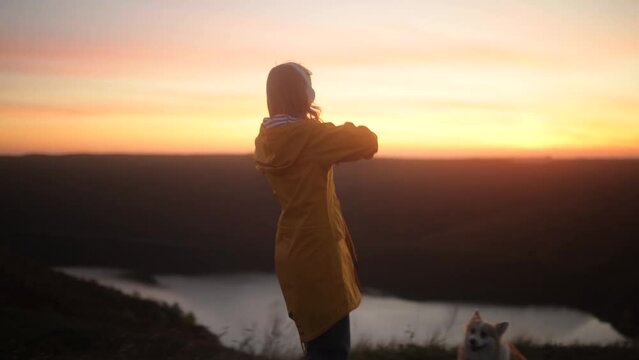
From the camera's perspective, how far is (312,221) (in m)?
2.68

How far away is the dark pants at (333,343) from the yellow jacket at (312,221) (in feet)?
0.15

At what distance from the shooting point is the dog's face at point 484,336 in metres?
4.82

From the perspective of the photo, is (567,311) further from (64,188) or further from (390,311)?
(64,188)

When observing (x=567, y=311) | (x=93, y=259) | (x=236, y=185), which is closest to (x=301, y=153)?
(x=567, y=311)

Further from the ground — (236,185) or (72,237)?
(236,185)

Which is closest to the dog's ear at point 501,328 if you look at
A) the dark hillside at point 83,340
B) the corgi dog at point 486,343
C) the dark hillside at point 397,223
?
the corgi dog at point 486,343

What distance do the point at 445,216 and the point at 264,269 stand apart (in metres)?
14.8

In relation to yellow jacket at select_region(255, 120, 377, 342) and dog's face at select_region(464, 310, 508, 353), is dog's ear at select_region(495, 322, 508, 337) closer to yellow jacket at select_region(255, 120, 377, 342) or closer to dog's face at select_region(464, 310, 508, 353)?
dog's face at select_region(464, 310, 508, 353)

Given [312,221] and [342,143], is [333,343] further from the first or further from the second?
[342,143]

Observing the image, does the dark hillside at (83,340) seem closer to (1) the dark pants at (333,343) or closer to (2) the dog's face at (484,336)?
(2) the dog's face at (484,336)

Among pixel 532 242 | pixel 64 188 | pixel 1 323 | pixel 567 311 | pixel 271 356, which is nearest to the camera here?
pixel 271 356

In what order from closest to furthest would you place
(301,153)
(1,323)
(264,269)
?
(301,153) < (1,323) < (264,269)

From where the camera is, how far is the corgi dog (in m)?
4.79

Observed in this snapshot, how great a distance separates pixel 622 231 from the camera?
33.0 meters
